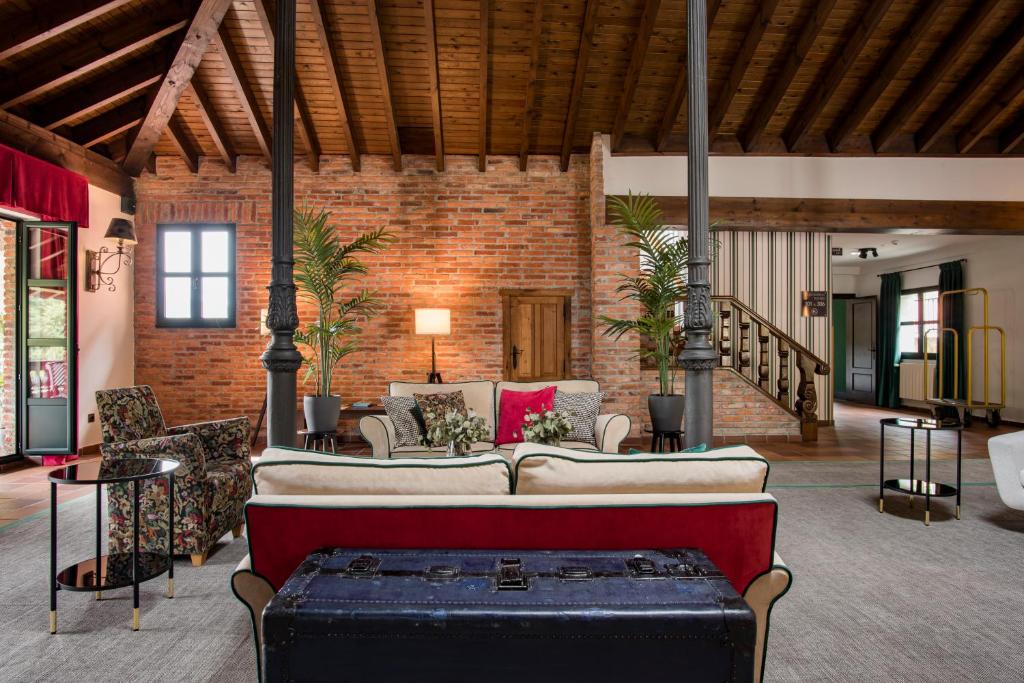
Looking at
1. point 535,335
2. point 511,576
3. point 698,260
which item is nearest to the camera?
point 511,576

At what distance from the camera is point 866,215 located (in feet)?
24.8

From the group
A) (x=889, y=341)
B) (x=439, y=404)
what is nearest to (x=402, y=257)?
(x=439, y=404)

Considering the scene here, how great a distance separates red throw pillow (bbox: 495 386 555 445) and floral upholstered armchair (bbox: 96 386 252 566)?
1927 millimetres

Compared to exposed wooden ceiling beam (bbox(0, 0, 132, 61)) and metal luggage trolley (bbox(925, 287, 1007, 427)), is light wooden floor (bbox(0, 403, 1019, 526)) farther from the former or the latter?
exposed wooden ceiling beam (bbox(0, 0, 132, 61))

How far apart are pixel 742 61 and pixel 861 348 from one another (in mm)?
8725

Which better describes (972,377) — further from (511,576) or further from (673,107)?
(511,576)

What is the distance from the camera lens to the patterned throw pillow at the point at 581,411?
4652 millimetres

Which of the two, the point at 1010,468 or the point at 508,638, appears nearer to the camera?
the point at 508,638

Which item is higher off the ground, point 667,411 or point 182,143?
point 182,143

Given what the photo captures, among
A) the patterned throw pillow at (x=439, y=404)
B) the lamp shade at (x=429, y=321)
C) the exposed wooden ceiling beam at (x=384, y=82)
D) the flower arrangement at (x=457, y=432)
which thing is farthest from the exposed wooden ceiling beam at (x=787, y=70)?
the flower arrangement at (x=457, y=432)

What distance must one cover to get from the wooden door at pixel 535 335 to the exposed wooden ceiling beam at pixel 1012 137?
19.5 ft

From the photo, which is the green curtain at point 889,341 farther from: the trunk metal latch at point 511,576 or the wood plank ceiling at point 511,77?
the trunk metal latch at point 511,576

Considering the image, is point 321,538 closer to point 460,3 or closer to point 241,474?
point 241,474

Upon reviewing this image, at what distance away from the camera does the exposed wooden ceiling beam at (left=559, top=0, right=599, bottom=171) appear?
576 centimetres
